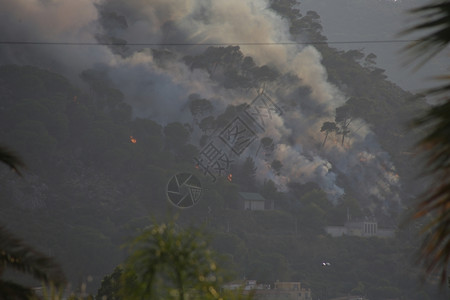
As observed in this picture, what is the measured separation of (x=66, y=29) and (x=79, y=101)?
723 inches

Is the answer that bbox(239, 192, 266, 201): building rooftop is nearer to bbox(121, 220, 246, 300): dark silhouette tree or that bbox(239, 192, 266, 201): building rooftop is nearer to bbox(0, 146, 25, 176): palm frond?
bbox(0, 146, 25, 176): palm frond

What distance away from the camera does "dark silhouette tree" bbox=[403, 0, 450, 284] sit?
112 inches

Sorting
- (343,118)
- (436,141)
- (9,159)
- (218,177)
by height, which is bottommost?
(436,141)

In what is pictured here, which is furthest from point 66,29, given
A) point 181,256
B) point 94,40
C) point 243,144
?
point 181,256

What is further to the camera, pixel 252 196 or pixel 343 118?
pixel 343 118

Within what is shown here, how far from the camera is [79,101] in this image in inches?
3853

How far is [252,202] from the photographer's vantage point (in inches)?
3789

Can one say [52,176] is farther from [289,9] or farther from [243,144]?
Answer: [289,9]

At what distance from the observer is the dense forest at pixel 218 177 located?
81.4 metres

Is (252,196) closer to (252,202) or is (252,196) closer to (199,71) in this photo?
(252,202)

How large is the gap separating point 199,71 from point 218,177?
86.3 ft

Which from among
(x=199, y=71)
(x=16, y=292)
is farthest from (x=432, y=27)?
(x=199, y=71)

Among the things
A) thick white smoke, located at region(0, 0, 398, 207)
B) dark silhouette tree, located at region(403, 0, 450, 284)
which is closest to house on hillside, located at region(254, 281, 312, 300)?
thick white smoke, located at region(0, 0, 398, 207)

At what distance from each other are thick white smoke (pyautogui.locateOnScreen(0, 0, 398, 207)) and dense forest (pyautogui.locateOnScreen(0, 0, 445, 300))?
0.39m
